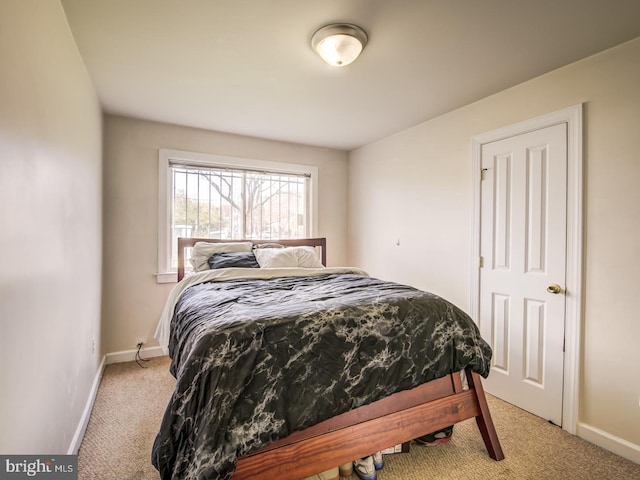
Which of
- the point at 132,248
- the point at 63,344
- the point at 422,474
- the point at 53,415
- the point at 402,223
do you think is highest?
the point at 402,223

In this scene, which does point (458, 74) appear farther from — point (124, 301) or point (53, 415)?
point (124, 301)

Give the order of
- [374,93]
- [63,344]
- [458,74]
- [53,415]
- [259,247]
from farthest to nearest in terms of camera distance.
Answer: [259,247] → [374,93] → [458,74] → [63,344] → [53,415]

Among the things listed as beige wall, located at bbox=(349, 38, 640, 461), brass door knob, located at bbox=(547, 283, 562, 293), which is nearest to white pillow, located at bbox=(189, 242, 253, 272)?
beige wall, located at bbox=(349, 38, 640, 461)

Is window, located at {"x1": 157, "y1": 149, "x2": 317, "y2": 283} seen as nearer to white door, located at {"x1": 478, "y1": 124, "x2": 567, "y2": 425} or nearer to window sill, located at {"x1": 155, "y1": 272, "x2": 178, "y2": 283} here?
window sill, located at {"x1": 155, "y1": 272, "x2": 178, "y2": 283}

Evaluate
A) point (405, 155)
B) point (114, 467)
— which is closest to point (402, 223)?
point (405, 155)

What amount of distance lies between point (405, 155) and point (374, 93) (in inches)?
42.7

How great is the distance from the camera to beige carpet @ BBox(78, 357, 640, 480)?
170 centimetres

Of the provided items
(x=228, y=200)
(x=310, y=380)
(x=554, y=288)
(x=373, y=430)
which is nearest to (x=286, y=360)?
(x=310, y=380)

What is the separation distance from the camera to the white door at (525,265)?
2203 mm

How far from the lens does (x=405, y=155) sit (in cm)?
350

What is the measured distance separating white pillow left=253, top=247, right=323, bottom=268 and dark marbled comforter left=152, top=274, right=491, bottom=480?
1.07 m

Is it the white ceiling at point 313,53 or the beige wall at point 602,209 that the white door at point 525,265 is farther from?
the white ceiling at point 313,53

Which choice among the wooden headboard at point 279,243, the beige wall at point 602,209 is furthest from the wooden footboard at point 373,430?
the wooden headboard at point 279,243

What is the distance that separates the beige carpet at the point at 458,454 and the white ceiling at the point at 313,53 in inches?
95.4
